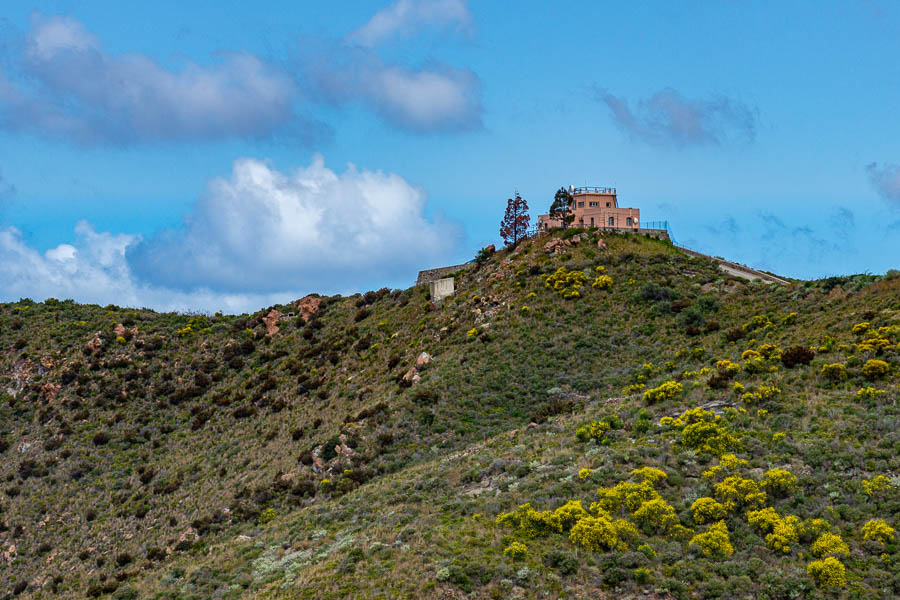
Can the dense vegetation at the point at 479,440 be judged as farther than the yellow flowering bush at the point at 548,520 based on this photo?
No

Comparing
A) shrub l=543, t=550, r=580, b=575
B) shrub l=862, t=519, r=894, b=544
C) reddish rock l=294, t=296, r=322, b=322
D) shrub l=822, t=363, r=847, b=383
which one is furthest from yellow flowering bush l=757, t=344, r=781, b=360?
reddish rock l=294, t=296, r=322, b=322

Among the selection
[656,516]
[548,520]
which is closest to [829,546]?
[656,516]

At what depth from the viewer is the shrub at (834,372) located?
1297 inches

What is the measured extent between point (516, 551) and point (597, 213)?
63.6m

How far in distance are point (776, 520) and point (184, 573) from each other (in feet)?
82.7

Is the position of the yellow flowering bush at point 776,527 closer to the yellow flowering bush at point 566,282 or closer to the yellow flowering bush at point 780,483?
the yellow flowering bush at point 780,483

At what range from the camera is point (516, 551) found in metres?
23.7

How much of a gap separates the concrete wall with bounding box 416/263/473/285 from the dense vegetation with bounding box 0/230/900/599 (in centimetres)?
280

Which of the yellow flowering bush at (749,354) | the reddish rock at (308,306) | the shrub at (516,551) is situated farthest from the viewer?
the reddish rock at (308,306)

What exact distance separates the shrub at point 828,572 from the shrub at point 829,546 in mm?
531

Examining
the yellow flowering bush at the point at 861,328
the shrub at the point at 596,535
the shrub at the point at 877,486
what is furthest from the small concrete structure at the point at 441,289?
the shrub at the point at 877,486

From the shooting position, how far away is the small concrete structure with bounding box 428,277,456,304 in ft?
213

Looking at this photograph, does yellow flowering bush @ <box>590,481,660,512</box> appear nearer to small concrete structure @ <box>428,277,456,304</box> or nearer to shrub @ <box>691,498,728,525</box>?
shrub @ <box>691,498,728,525</box>

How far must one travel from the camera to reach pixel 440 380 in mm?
48344
